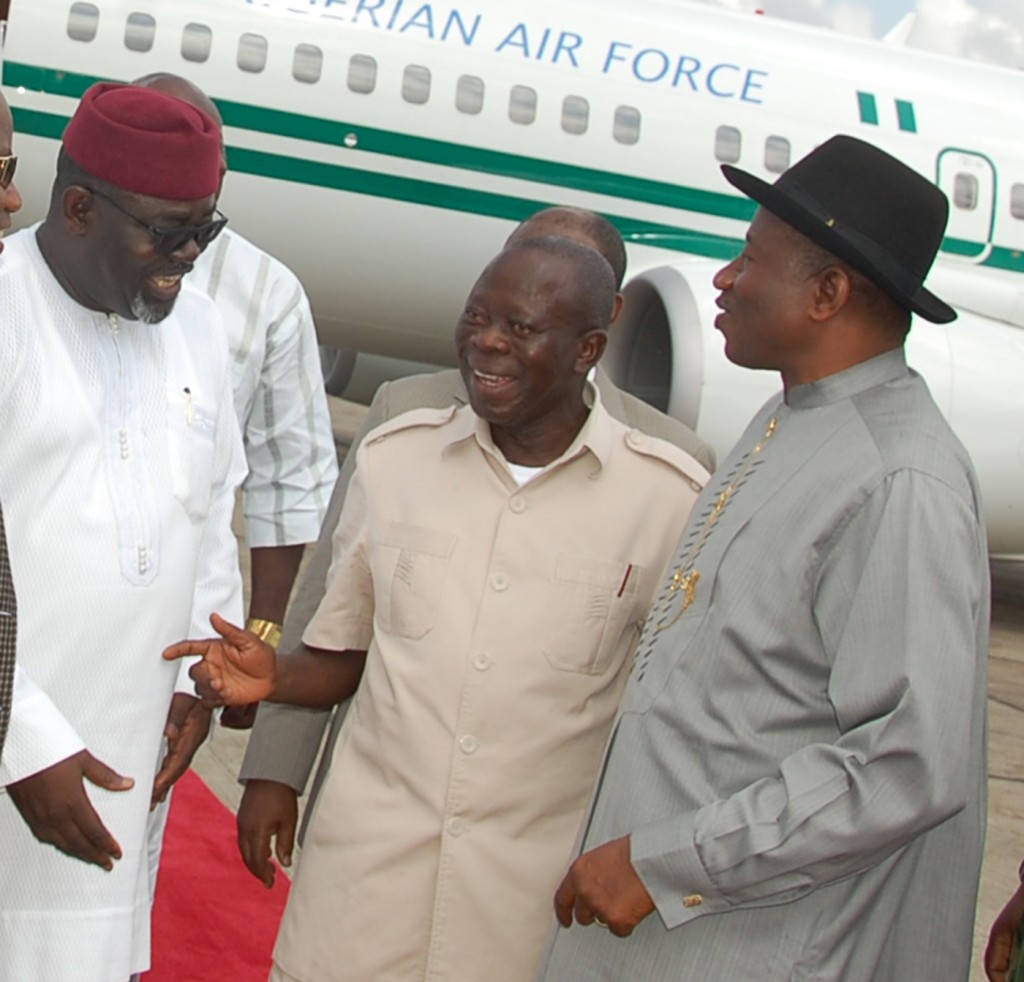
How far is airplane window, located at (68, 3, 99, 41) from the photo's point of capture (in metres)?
8.03

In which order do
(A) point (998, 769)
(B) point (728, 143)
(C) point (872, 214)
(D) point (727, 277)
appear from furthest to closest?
1. (B) point (728, 143)
2. (A) point (998, 769)
3. (D) point (727, 277)
4. (C) point (872, 214)

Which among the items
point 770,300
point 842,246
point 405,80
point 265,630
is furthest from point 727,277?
point 405,80

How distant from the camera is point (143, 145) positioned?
91.3 inches

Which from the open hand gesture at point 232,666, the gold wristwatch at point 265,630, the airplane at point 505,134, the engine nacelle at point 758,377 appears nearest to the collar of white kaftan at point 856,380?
the open hand gesture at point 232,666

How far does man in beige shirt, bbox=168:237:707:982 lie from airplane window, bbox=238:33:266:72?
247 inches

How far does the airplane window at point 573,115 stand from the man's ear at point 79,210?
6450mm

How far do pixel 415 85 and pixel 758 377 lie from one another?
2.60 meters

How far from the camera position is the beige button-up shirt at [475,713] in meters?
2.17

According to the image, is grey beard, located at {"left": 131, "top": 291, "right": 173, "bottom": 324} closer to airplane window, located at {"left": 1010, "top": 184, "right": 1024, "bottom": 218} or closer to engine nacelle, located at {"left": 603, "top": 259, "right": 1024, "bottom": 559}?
engine nacelle, located at {"left": 603, "top": 259, "right": 1024, "bottom": 559}

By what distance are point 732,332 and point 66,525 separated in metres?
0.94

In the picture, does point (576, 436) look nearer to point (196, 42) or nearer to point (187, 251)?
point (187, 251)

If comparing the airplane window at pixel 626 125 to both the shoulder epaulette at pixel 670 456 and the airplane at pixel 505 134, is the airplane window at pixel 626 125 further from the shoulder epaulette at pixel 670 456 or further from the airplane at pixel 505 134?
the shoulder epaulette at pixel 670 456

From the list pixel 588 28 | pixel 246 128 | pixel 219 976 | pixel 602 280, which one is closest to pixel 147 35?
pixel 246 128

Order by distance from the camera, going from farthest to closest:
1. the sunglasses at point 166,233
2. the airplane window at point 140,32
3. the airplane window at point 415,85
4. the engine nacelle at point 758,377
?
the airplane window at point 415,85 → the airplane window at point 140,32 → the engine nacelle at point 758,377 → the sunglasses at point 166,233
